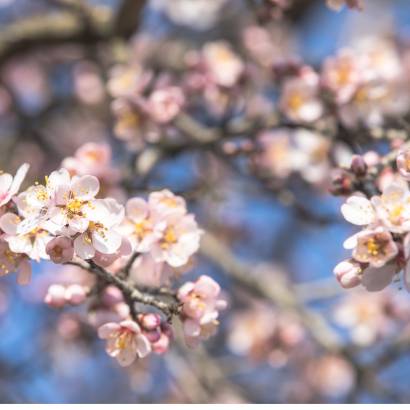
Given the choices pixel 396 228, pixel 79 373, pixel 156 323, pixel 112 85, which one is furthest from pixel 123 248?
pixel 79 373

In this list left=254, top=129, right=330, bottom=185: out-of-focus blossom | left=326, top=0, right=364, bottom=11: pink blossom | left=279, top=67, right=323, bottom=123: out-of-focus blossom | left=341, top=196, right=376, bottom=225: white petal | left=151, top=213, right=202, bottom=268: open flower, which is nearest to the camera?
left=341, top=196, right=376, bottom=225: white petal

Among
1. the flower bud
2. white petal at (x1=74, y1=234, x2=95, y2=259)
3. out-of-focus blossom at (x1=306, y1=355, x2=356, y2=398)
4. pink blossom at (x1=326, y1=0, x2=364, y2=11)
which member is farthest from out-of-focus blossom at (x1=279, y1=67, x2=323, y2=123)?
out-of-focus blossom at (x1=306, y1=355, x2=356, y2=398)

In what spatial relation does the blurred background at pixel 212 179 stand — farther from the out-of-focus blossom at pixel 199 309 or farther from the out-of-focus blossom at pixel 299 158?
the out-of-focus blossom at pixel 199 309

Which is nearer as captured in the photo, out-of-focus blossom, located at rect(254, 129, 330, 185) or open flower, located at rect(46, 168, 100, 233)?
open flower, located at rect(46, 168, 100, 233)

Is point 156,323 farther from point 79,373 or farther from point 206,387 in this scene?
point 79,373

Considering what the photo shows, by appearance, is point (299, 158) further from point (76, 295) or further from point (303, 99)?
point (76, 295)

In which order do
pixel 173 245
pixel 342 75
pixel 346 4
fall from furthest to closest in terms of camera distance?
pixel 342 75
pixel 346 4
pixel 173 245

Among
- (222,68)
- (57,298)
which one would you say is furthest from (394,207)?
(222,68)

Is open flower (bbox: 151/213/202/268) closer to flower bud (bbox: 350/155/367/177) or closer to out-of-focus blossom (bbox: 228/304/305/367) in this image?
flower bud (bbox: 350/155/367/177)

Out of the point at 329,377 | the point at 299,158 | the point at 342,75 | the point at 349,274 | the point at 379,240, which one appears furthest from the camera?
the point at 329,377
